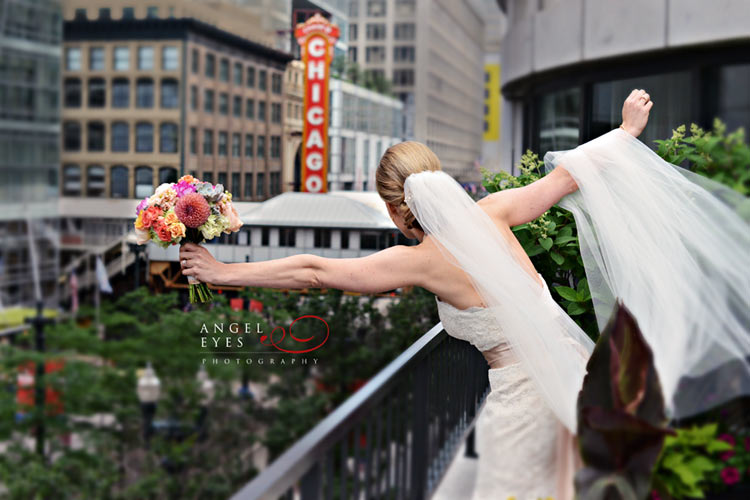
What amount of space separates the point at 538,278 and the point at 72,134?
114 ft

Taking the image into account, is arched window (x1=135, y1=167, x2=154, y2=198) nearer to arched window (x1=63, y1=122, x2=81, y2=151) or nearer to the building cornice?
arched window (x1=63, y1=122, x2=81, y2=151)

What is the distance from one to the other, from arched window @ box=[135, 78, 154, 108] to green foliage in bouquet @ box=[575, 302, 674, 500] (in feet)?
108

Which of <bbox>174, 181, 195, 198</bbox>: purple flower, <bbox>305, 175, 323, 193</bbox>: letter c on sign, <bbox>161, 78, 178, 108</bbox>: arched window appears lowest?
<bbox>174, 181, 195, 198</bbox>: purple flower

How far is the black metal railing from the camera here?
1420 mm

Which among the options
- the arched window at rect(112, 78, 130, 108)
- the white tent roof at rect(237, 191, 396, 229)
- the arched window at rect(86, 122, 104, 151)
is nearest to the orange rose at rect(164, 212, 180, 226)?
the white tent roof at rect(237, 191, 396, 229)

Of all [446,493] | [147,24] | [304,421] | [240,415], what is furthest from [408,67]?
[446,493]

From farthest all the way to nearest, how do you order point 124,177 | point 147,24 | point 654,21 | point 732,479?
1. point 147,24
2. point 124,177
3. point 654,21
4. point 732,479

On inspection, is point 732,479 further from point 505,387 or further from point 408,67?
point 408,67

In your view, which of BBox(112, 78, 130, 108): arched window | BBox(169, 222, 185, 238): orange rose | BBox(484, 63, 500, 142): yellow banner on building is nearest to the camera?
BBox(169, 222, 185, 238): orange rose

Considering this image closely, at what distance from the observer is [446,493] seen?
3.07m

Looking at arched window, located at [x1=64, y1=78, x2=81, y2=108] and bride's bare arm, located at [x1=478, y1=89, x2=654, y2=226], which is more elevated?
arched window, located at [x1=64, y1=78, x2=81, y2=108]

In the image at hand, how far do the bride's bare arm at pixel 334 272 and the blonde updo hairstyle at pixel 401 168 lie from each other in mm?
153

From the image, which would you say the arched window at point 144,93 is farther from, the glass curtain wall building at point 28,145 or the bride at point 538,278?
the bride at point 538,278

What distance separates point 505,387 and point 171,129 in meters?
31.0
